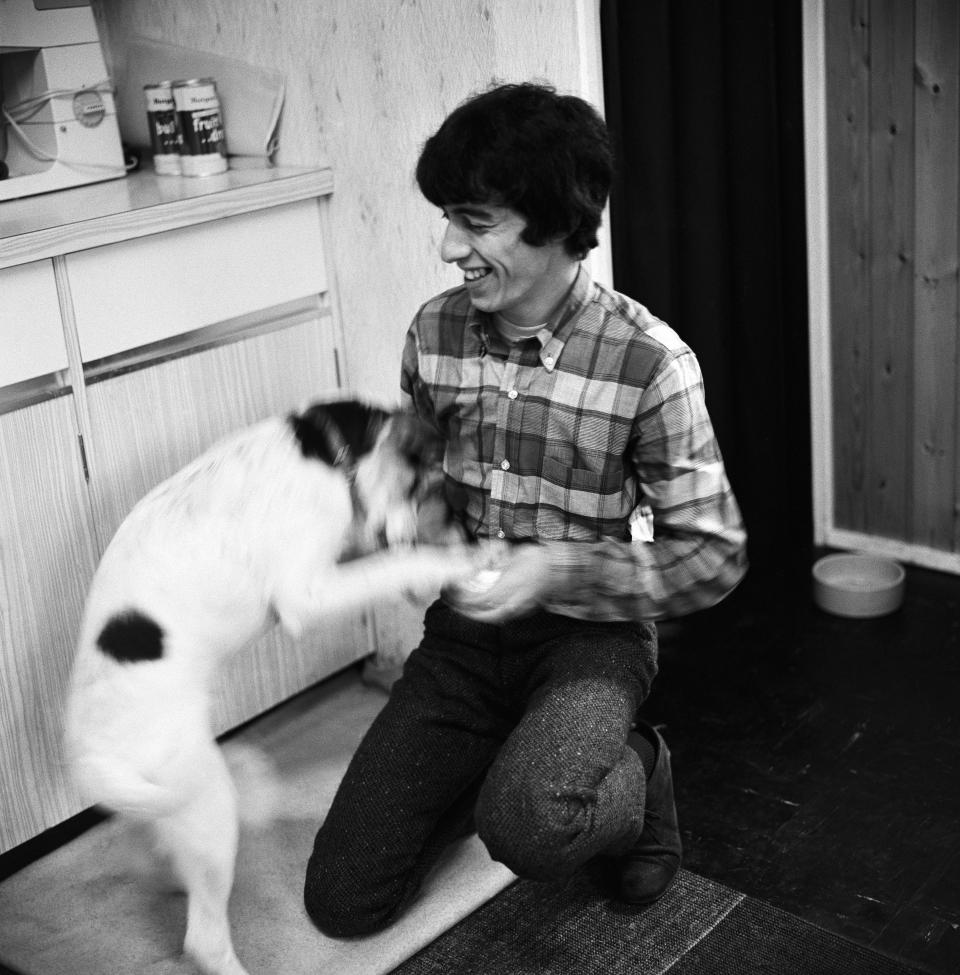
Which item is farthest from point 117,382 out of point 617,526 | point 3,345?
point 617,526

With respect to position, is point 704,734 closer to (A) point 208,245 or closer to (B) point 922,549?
(B) point 922,549

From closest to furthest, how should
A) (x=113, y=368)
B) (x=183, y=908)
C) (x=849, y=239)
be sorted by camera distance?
1. (x=183, y=908)
2. (x=113, y=368)
3. (x=849, y=239)

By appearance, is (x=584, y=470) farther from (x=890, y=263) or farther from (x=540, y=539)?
(x=890, y=263)

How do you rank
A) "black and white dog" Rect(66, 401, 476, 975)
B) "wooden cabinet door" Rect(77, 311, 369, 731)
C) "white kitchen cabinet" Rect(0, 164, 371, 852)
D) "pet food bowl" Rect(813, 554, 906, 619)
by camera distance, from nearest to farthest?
1. "black and white dog" Rect(66, 401, 476, 975)
2. "white kitchen cabinet" Rect(0, 164, 371, 852)
3. "wooden cabinet door" Rect(77, 311, 369, 731)
4. "pet food bowl" Rect(813, 554, 906, 619)

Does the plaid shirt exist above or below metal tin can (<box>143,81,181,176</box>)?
below

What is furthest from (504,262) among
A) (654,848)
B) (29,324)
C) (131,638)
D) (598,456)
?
(654,848)

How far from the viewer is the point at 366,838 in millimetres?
1926

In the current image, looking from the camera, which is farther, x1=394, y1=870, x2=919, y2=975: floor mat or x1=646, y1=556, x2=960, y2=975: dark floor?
x1=646, y1=556, x2=960, y2=975: dark floor

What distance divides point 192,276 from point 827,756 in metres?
1.38

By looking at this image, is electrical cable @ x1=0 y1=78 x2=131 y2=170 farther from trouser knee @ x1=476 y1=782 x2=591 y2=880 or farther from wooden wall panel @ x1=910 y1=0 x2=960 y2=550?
wooden wall panel @ x1=910 y1=0 x2=960 y2=550

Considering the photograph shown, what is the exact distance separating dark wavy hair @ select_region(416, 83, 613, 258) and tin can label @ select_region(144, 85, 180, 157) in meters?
0.95

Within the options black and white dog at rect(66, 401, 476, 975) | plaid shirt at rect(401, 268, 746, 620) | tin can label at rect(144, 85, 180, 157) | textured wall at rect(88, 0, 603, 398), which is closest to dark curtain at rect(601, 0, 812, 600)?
textured wall at rect(88, 0, 603, 398)

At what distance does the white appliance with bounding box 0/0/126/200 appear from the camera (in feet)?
8.00

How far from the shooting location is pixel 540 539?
73.0 inches
